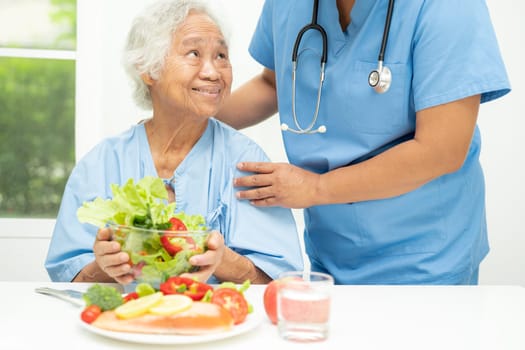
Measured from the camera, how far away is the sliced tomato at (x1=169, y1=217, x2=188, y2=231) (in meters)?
1.23

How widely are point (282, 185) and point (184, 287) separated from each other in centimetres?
52

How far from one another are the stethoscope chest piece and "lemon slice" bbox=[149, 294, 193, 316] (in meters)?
0.72

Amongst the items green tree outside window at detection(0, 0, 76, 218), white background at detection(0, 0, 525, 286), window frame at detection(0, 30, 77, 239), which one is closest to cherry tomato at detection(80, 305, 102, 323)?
white background at detection(0, 0, 525, 286)

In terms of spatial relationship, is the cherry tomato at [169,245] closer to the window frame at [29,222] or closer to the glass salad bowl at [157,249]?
the glass salad bowl at [157,249]

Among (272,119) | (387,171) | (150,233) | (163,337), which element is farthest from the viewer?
(272,119)

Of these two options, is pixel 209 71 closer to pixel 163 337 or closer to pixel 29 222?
pixel 163 337

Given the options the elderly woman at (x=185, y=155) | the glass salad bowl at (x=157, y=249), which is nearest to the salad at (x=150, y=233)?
the glass salad bowl at (x=157, y=249)

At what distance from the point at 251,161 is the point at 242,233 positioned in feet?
0.72

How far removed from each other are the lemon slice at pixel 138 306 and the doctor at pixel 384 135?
1.92 feet

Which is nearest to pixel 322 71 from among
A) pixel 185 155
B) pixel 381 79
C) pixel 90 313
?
pixel 381 79

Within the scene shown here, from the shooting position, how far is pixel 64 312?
1212mm

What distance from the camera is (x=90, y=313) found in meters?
1.07

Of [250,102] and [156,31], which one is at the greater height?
[156,31]

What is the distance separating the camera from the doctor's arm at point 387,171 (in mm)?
1463
